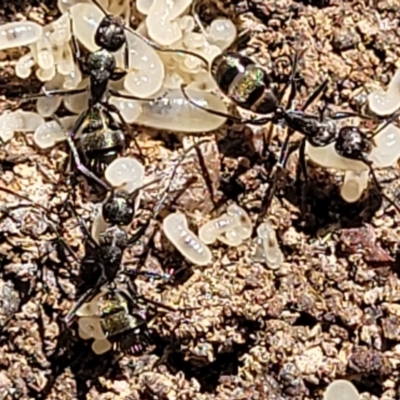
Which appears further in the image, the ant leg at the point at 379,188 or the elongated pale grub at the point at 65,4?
the elongated pale grub at the point at 65,4

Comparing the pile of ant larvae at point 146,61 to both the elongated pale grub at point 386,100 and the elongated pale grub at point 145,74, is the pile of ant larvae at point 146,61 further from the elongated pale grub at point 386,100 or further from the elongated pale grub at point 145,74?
the elongated pale grub at point 386,100

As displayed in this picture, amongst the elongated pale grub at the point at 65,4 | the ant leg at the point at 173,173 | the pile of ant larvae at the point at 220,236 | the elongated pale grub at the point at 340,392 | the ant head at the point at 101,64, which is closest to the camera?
the elongated pale grub at the point at 340,392

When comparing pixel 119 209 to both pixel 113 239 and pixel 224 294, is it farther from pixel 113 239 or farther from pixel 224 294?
pixel 224 294

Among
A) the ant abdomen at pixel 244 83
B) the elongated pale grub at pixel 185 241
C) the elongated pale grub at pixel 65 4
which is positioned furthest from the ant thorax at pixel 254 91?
the elongated pale grub at pixel 65 4

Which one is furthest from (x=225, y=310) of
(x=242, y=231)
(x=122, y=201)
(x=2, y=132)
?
(x=2, y=132)

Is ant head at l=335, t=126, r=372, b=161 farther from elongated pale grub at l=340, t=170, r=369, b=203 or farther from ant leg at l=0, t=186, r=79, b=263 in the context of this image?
ant leg at l=0, t=186, r=79, b=263

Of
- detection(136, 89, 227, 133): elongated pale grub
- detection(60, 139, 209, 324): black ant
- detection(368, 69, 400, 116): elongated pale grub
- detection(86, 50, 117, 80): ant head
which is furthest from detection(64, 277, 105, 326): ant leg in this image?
detection(368, 69, 400, 116): elongated pale grub
